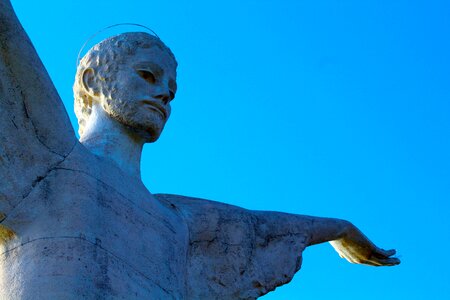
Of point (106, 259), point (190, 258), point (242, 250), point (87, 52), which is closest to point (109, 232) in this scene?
point (106, 259)

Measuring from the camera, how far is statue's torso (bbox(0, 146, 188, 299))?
633 cm

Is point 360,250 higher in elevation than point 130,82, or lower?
lower

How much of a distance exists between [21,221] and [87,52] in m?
2.44

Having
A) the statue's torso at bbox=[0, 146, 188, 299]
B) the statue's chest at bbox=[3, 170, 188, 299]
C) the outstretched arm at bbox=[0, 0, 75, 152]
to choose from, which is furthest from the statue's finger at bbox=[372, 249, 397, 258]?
the outstretched arm at bbox=[0, 0, 75, 152]

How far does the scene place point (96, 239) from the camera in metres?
6.67

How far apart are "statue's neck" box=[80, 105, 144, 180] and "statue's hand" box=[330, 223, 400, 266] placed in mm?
2290

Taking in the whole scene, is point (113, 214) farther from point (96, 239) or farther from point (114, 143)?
point (114, 143)

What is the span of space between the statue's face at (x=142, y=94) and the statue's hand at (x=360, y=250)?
2.21 meters

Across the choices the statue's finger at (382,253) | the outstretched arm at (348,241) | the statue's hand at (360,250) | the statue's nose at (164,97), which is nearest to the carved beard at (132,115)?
the statue's nose at (164,97)

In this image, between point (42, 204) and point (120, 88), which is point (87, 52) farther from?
point (42, 204)

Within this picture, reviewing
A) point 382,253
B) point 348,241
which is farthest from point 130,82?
point 382,253

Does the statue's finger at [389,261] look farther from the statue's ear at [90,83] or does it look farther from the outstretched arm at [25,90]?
the outstretched arm at [25,90]

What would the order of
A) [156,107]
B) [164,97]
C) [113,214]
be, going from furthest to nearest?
[164,97] → [156,107] → [113,214]

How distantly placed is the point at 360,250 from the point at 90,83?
3117 millimetres
